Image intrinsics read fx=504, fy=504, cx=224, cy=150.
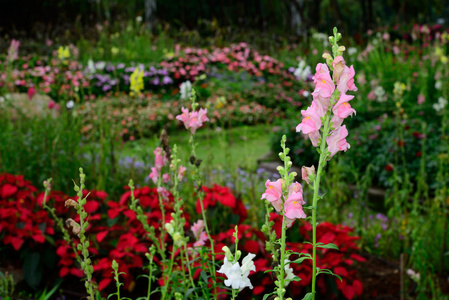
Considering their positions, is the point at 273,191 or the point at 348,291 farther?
the point at 348,291

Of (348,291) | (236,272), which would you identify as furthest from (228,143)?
(236,272)

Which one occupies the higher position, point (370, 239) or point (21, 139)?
point (21, 139)

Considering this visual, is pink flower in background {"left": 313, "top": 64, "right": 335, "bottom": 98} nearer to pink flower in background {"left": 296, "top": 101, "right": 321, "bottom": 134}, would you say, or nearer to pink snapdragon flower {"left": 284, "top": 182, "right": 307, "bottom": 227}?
pink flower in background {"left": 296, "top": 101, "right": 321, "bottom": 134}

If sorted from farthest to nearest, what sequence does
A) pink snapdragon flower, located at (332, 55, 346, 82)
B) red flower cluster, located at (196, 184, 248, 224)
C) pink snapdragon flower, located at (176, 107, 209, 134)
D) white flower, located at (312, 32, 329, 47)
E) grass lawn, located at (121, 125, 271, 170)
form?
white flower, located at (312, 32, 329, 47) < grass lawn, located at (121, 125, 271, 170) < red flower cluster, located at (196, 184, 248, 224) < pink snapdragon flower, located at (176, 107, 209, 134) < pink snapdragon flower, located at (332, 55, 346, 82)

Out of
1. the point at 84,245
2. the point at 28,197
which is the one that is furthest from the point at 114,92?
the point at 84,245

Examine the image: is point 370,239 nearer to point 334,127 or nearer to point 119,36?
point 334,127

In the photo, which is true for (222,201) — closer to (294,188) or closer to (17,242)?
(17,242)

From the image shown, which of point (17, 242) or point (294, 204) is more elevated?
point (294, 204)

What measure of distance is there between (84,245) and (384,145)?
4.20 meters

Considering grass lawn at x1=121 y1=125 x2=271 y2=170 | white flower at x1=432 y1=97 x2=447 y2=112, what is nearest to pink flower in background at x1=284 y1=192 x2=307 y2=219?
white flower at x1=432 y1=97 x2=447 y2=112

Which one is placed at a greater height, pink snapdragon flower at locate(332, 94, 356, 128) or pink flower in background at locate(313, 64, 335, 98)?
pink flower in background at locate(313, 64, 335, 98)

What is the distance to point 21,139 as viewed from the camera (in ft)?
13.1

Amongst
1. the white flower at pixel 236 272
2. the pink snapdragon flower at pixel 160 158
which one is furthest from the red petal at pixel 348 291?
the white flower at pixel 236 272

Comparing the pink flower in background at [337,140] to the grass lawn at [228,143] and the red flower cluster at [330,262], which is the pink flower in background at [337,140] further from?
the grass lawn at [228,143]
